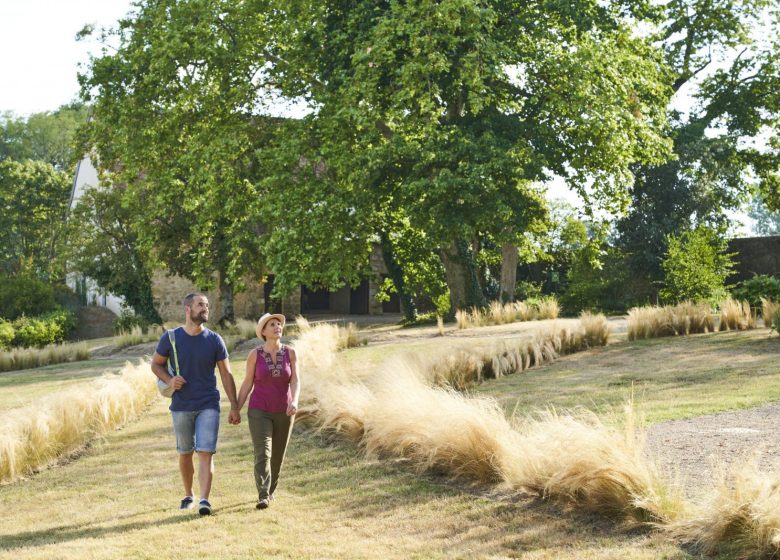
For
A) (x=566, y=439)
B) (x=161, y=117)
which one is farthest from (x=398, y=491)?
(x=161, y=117)

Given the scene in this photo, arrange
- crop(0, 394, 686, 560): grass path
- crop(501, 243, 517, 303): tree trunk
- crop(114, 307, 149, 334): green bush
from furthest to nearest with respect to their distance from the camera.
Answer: crop(114, 307, 149, 334): green bush
crop(501, 243, 517, 303): tree trunk
crop(0, 394, 686, 560): grass path

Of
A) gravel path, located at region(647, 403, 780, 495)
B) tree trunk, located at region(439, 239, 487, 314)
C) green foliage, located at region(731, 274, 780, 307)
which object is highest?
tree trunk, located at region(439, 239, 487, 314)

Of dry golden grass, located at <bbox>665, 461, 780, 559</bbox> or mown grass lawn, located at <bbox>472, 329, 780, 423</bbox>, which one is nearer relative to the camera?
dry golden grass, located at <bbox>665, 461, 780, 559</bbox>

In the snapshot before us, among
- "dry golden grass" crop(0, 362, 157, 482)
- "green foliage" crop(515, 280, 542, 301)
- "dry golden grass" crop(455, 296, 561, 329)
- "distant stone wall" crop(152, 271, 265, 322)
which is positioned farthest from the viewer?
"distant stone wall" crop(152, 271, 265, 322)

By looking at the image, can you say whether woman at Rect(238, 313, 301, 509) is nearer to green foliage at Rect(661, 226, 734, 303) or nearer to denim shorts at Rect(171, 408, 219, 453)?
denim shorts at Rect(171, 408, 219, 453)

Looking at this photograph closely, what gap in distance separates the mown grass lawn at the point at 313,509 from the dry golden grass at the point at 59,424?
228 millimetres

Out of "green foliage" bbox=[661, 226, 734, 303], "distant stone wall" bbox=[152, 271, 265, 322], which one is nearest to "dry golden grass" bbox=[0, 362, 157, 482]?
"green foliage" bbox=[661, 226, 734, 303]

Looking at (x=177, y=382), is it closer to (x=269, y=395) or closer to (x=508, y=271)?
(x=269, y=395)

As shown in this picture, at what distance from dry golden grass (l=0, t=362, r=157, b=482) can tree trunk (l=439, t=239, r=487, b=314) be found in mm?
13163

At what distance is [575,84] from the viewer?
1941 centimetres

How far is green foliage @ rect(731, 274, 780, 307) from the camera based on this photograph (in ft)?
70.6

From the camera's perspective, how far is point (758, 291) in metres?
22.0

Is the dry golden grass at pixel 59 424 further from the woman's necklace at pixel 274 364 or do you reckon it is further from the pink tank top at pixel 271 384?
the woman's necklace at pixel 274 364

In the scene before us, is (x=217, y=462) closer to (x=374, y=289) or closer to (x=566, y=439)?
(x=566, y=439)
